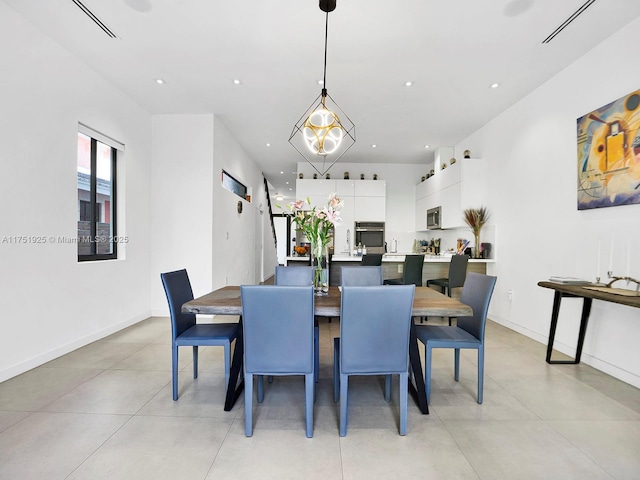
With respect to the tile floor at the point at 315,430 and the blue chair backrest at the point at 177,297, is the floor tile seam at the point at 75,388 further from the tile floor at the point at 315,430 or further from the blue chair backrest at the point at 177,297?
the blue chair backrest at the point at 177,297

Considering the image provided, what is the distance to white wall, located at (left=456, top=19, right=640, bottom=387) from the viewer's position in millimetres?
2672

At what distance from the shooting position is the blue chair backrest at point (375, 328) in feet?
5.77

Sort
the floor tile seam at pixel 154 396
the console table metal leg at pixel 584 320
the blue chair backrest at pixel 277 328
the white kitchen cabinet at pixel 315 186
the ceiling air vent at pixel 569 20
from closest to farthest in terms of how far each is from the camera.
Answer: the blue chair backrest at pixel 277 328 < the floor tile seam at pixel 154 396 < the ceiling air vent at pixel 569 20 < the console table metal leg at pixel 584 320 < the white kitchen cabinet at pixel 315 186

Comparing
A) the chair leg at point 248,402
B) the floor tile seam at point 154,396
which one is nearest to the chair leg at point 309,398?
the chair leg at point 248,402

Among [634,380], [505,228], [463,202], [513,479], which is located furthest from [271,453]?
[463,202]

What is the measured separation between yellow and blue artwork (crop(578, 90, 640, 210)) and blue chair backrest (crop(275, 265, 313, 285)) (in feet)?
8.39

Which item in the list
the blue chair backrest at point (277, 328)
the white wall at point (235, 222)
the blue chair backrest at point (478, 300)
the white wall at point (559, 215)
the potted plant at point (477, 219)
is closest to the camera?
the blue chair backrest at point (277, 328)

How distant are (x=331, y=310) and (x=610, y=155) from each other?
269cm

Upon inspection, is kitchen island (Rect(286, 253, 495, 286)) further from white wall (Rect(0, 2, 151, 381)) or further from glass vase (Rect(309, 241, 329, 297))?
white wall (Rect(0, 2, 151, 381))

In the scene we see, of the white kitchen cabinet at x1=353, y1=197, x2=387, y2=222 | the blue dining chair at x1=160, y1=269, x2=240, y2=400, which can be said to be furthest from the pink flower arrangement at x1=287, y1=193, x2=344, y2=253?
the white kitchen cabinet at x1=353, y1=197, x2=387, y2=222

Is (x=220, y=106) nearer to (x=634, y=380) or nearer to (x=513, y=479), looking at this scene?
(x=513, y=479)

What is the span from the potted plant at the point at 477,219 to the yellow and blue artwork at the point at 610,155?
1698 millimetres

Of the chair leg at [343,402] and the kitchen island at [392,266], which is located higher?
the kitchen island at [392,266]

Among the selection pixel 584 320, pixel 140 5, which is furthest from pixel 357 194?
pixel 140 5
